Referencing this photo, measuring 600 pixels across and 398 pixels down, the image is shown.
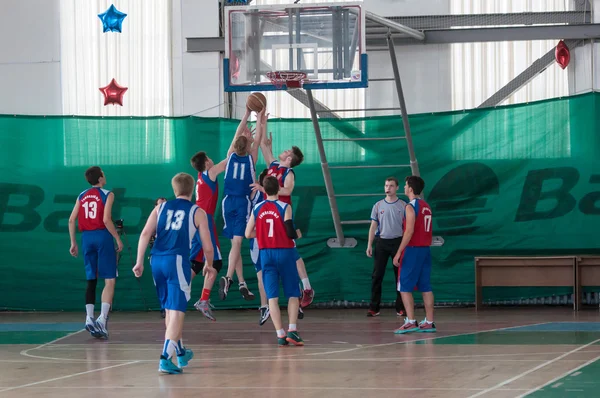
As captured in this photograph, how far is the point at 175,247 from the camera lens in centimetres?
776

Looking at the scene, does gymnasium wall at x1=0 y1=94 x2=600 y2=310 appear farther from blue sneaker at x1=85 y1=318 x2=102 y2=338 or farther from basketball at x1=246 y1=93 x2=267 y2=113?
blue sneaker at x1=85 y1=318 x2=102 y2=338

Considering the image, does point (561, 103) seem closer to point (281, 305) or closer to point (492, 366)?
point (281, 305)

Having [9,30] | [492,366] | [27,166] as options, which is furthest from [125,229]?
[492,366]

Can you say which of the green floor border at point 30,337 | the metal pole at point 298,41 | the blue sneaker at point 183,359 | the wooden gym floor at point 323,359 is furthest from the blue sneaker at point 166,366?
the metal pole at point 298,41

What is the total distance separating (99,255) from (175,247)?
3.42 m

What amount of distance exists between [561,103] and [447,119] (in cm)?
165

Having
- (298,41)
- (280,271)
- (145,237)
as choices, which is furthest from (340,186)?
(145,237)

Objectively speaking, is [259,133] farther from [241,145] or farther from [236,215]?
[236,215]

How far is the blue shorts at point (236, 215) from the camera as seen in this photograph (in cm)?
1184

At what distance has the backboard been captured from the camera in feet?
39.7

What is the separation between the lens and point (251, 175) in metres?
11.8

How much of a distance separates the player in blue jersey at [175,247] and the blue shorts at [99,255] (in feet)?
10.4

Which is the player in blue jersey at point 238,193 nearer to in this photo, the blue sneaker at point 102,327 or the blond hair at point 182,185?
the blue sneaker at point 102,327

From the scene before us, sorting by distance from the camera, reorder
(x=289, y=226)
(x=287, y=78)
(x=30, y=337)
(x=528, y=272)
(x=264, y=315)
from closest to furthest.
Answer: (x=289, y=226), (x=30, y=337), (x=264, y=315), (x=287, y=78), (x=528, y=272)
